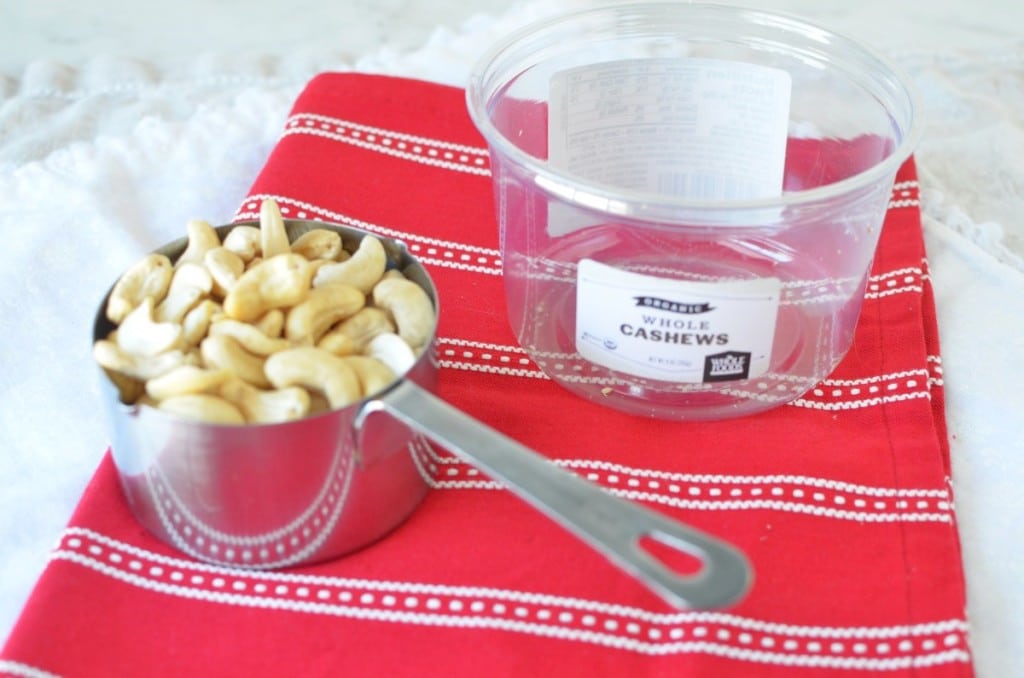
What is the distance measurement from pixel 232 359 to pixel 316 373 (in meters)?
0.03

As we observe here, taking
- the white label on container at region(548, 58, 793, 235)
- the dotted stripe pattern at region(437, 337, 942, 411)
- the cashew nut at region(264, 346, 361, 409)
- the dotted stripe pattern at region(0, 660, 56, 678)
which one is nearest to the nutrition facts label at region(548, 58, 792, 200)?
the white label on container at region(548, 58, 793, 235)

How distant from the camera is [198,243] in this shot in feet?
1.52

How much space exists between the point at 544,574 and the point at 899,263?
260 millimetres

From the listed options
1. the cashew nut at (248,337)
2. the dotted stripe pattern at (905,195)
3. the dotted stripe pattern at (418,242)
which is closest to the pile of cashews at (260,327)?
the cashew nut at (248,337)

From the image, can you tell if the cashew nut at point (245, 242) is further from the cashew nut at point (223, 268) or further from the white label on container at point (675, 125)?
the white label on container at point (675, 125)

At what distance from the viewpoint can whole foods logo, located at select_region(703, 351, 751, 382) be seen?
475 millimetres

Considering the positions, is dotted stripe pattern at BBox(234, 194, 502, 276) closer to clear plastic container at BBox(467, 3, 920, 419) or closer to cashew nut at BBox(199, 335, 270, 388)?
clear plastic container at BBox(467, 3, 920, 419)

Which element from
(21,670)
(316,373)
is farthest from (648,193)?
(21,670)

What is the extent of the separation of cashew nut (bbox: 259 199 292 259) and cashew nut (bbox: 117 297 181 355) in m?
0.06

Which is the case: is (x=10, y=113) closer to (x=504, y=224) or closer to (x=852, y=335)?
(x=504, y=224)

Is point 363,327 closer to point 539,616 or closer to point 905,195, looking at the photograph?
point 539,616

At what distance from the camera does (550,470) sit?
0.37 m

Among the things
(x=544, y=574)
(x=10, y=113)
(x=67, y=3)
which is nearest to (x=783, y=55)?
(x=544, y=574)

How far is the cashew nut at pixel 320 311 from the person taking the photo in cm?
42
